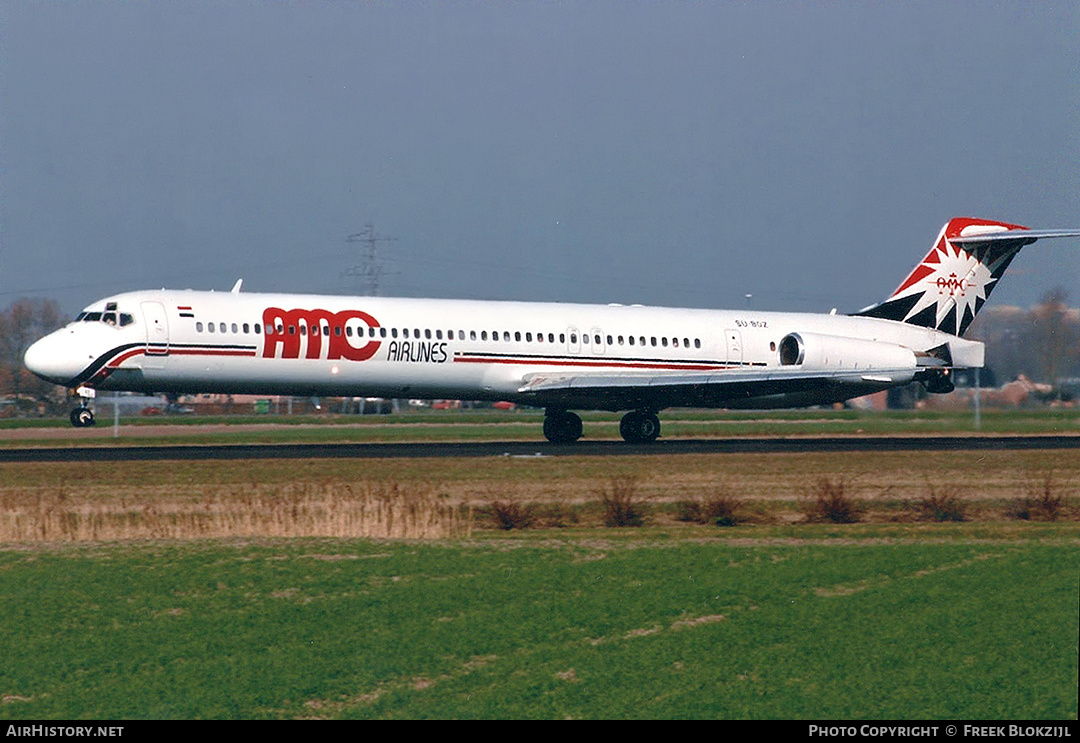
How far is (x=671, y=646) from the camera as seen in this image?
12.3 m

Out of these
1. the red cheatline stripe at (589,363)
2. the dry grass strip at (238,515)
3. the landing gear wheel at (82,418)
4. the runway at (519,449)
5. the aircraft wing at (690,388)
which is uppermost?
the red cheatline stripe at (589,363)

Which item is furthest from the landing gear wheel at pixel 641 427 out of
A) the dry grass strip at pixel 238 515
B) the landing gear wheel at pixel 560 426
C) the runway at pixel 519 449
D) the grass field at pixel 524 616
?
the grass field at pixel 524 616

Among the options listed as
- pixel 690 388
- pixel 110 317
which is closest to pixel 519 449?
pixel 690 388

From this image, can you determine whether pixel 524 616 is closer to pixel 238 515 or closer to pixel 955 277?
pixel 238 515

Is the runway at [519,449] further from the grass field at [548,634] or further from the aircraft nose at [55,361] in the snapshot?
the grass field at [548,634]

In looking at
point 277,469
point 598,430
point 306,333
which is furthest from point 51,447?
point 598,430

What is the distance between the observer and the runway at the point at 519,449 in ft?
107

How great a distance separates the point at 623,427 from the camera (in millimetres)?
39156

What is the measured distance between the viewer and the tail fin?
142 ft

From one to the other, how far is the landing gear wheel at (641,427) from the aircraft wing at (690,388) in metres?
0.28

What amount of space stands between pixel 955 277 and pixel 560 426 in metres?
14.1

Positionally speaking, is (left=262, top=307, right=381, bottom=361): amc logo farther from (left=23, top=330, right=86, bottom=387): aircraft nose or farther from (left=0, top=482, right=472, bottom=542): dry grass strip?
(left=0, top=482, right=472, bottom=542): dry grass strip

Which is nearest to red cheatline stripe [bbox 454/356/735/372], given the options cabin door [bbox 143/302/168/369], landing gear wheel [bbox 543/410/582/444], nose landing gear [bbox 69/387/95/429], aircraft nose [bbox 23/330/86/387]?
landing gear wheel [bbox 543/410/582/444]

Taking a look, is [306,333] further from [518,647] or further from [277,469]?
[518,647]
